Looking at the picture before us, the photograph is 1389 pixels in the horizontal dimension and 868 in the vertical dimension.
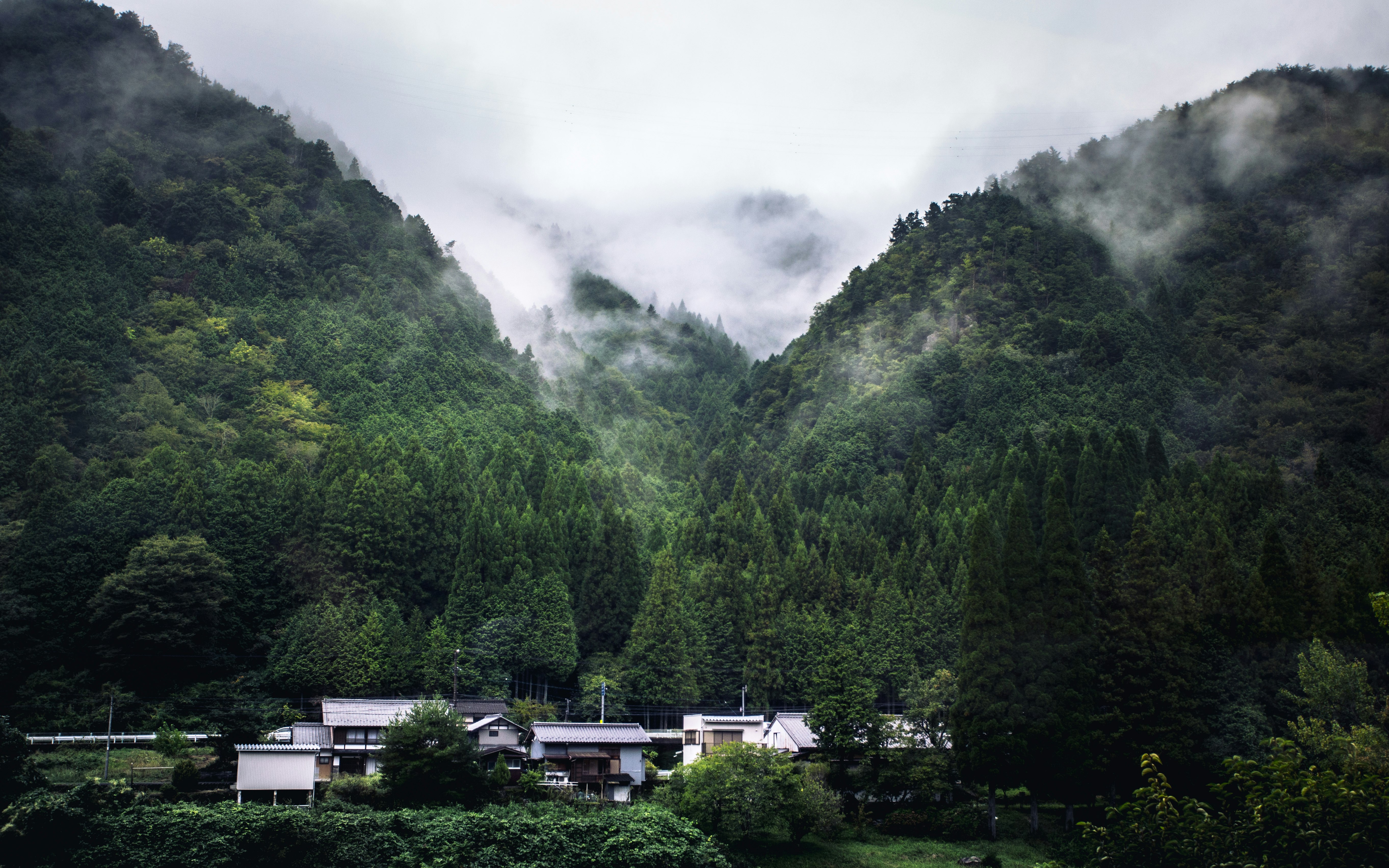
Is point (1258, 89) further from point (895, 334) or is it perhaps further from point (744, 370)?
point (744, 370)

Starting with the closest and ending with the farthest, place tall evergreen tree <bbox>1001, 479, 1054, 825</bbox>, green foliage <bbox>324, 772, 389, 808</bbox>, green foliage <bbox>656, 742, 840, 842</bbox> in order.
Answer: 1. green foliage <bbox>324, 772, 389, 808</bbox>
2. green foliage <bbox>656, 742, 840, 842</bbox>
3. tall evergreen tree <bbox>1001, 479, 1054, 825</bbox>

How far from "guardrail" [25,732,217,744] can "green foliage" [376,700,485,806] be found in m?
8.93

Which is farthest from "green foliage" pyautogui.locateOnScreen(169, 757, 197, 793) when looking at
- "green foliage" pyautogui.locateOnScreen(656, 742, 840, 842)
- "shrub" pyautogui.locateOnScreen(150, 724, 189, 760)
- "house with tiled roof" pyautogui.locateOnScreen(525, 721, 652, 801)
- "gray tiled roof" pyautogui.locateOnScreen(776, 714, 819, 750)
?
"gray tiled roof" pyautogui.locateOnScreen(776, 714, 819, 750)

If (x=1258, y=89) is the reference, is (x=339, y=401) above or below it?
below

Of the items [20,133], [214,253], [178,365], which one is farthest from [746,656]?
[20,133]

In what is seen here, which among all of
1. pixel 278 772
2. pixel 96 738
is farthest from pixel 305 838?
pixel 96 738

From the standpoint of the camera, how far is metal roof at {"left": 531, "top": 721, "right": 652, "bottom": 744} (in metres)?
45.0

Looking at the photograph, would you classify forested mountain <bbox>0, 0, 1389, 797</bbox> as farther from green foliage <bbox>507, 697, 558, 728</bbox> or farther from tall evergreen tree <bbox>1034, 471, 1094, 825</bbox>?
green foliage <bbox>507, 697, 558, 728</bbox>

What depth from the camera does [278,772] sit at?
37.3 m

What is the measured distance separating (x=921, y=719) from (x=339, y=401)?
2165 inches

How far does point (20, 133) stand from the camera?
94.6 metres

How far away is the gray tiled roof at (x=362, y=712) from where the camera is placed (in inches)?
1713

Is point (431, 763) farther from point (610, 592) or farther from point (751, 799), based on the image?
point (610, 592)

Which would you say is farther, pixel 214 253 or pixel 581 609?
pixel 214 253
